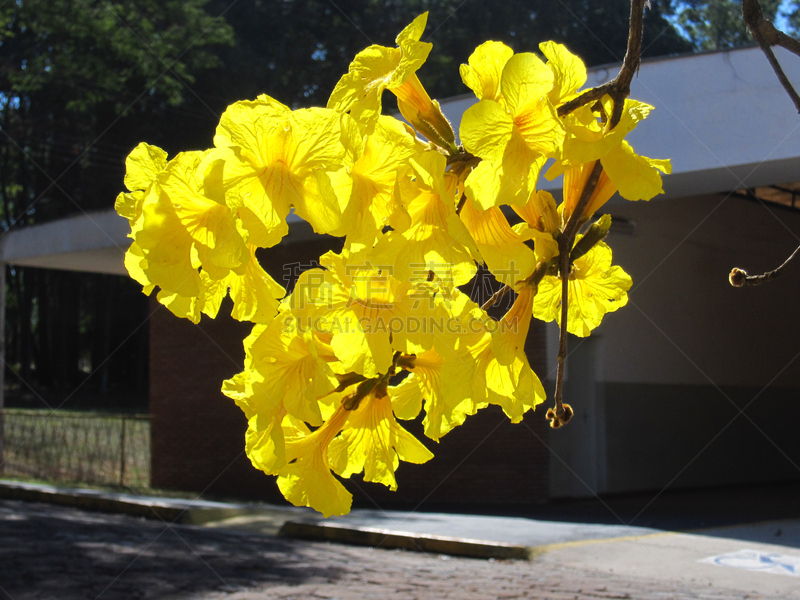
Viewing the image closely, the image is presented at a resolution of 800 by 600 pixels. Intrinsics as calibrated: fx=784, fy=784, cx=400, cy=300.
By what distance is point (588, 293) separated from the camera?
0.91m

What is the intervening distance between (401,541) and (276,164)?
7.89 meters

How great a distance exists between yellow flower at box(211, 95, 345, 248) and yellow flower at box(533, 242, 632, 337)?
36cm

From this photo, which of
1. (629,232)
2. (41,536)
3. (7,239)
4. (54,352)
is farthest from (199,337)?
(54,352)

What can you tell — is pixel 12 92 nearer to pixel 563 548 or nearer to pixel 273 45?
pixel 273 45

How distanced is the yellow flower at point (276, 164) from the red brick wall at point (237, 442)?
350 inches

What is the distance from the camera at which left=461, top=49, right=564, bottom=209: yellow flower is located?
2.00 feet

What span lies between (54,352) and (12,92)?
14.4m

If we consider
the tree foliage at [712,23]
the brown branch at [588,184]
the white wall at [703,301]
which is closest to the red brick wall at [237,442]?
the white wall at [703,301]

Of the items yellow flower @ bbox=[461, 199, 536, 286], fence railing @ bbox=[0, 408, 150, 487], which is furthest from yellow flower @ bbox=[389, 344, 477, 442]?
fence railing @ bbox=[0, 408, 150, 487]

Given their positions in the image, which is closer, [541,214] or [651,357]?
[541,214]

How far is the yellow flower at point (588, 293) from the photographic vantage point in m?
0.89

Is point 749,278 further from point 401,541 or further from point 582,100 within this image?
point 401,541

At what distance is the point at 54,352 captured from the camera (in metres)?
35.0

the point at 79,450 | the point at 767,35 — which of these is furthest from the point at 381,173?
the point at 79,450
